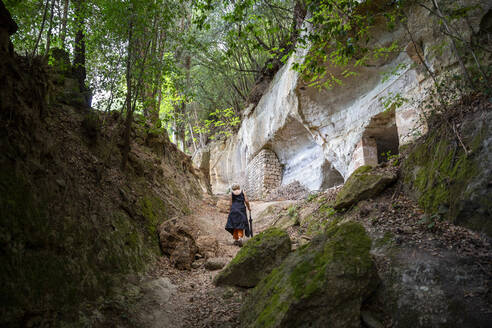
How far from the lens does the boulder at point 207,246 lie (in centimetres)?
490

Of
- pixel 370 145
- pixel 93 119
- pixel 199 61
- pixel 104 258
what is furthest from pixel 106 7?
pixel 199 61

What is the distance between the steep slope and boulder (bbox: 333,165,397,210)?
3.22m

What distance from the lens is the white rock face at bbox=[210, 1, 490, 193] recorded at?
581 cm

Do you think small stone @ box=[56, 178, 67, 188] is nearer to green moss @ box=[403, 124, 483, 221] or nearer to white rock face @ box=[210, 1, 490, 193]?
white rock face @ box=[210, 1, 490, 193]

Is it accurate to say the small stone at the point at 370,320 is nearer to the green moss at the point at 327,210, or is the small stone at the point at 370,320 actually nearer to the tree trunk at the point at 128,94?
the green moss at the point at 327,210

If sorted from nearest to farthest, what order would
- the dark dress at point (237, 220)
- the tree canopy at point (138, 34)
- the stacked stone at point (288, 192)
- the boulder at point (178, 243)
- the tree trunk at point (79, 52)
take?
1. the tree canopy at point (138, 34)
2. the boulder at point (178, 243)
3. the tree trunk at point (79, 52)
4. the dark dress at point (237, 220)
5. the stacked stone at point (288, 192)

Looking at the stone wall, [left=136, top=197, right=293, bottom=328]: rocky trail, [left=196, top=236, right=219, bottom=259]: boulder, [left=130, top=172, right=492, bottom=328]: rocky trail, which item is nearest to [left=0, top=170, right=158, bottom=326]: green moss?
[left=136, top=197, right=293, bottom=328]: rocky trail

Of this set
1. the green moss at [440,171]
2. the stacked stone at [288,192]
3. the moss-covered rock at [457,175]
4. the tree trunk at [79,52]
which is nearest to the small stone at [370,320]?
the moss-covered rock at [457,175]

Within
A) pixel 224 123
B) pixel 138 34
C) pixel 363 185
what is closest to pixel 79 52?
pixel 138 34

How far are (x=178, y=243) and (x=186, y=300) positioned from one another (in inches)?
55.4

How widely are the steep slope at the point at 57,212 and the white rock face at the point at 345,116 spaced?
388 centimetres

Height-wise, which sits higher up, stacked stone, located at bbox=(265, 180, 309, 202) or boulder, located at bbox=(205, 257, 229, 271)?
stacked stone, located at bbox=(265, 180, 309, 202)

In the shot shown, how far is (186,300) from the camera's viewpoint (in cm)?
335

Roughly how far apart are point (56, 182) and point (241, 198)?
3.92m
